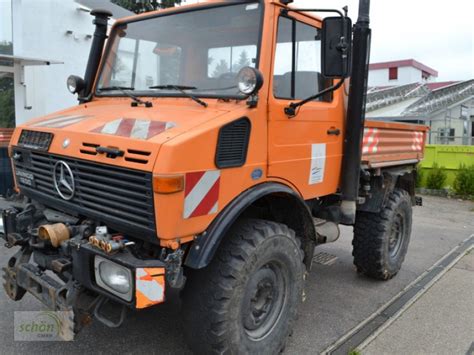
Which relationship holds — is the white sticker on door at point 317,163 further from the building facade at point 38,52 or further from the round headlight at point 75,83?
the building facade at point 38,52

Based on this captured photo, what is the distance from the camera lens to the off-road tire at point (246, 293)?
9.03 feet

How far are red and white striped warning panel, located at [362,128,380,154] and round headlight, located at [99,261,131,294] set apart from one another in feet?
8.50

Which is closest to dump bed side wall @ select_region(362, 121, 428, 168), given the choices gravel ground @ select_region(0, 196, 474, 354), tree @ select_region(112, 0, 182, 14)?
gravel ground @ select_region(0, 196, 474, 354)

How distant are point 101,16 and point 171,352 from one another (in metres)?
2.88

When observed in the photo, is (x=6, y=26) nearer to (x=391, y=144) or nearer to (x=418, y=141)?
(x=391, y=144)

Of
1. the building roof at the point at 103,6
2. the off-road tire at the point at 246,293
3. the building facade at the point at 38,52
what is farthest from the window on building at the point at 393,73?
the off-road tire at the point at 246,293

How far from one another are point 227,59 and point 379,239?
2.62m

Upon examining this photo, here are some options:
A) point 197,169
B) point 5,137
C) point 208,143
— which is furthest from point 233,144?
point 5,137

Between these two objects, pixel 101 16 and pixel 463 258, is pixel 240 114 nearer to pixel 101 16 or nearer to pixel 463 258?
pixel 101 16

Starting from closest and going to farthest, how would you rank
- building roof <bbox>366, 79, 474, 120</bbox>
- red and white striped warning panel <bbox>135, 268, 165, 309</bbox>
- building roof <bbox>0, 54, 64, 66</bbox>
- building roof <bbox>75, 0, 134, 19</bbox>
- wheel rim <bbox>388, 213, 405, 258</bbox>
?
1. red and white striped warning panel <bbox>135, 268, 165, 309</bbox>
2. wheel rim <bbox>388, 213, 405, 258</bbox>
3. building roof <bbox>0, 54, 64, 66</bbox>
4. building roof <bbox>75, 0, 134, 19</bbox>
5. building roof <bbox>366, 79, 474, 120</bbox>

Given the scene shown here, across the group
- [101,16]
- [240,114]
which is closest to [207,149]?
[240,114]

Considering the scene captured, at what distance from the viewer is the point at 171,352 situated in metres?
3.31

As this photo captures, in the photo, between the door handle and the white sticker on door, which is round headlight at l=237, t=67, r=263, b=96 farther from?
the door handle

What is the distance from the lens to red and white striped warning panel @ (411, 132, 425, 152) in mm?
5499
